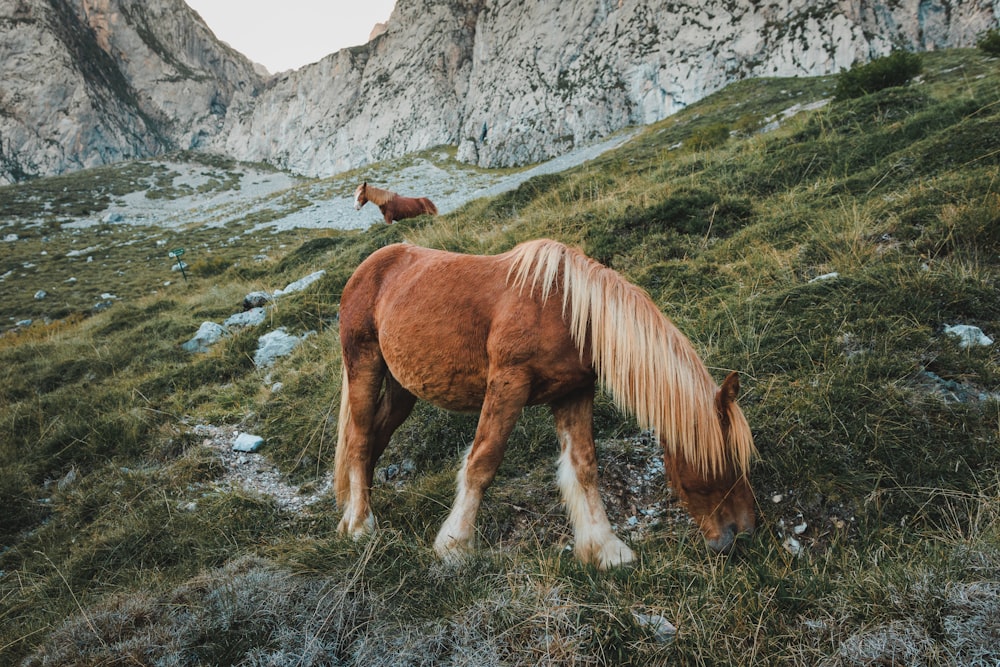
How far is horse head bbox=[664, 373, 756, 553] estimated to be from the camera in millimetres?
2205

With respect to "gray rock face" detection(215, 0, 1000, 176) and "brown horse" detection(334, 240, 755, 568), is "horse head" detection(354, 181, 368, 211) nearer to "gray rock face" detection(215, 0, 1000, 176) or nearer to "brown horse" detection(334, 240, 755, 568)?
"brown horse" detection(334, 240, 755, 568)

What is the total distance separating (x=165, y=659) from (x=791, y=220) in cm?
624

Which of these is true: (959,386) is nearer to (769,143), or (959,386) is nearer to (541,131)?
(769,143)

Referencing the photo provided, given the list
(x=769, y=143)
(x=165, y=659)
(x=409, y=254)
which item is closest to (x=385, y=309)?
(x=409, y=254)

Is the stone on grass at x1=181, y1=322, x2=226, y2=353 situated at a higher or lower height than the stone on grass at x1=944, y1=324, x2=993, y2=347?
higher

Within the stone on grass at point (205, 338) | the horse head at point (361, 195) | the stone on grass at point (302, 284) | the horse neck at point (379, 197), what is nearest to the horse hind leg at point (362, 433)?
the stone on grass at point (205, 338)

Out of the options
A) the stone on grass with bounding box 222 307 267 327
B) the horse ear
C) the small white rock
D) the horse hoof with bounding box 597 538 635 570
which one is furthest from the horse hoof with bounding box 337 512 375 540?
the stone on grass with bounding box 222 307 267 327

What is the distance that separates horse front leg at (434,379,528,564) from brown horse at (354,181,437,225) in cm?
1208

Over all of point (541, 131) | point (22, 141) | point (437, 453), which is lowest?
point (437, 453)

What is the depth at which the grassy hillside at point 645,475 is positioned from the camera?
5.72ft

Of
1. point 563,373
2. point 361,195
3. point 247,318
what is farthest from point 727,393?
point 361,195

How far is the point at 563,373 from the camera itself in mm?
2457

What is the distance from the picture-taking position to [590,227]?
6.64 m

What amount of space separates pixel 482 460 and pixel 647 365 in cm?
98
